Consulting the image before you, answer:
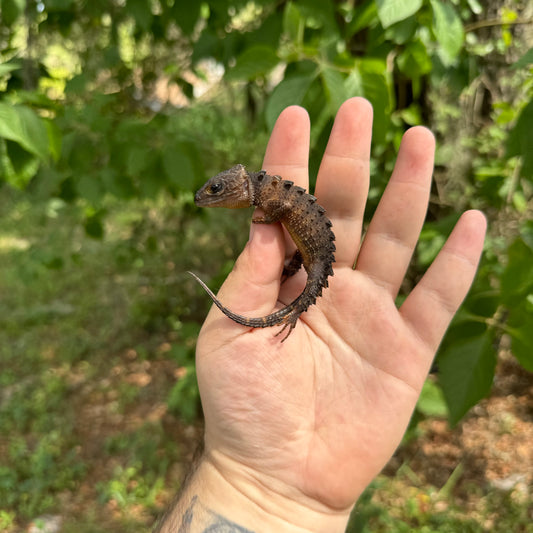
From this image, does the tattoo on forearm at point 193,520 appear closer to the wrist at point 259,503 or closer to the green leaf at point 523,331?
the wrist at point 259,503

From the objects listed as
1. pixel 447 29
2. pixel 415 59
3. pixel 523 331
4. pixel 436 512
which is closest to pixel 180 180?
pixel 415 59

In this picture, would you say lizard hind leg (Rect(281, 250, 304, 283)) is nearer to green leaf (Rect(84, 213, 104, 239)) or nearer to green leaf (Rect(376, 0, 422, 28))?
green leaf (Rect(376, 0, 422, 28))

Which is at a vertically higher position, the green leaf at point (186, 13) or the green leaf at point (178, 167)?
the green leaf at point (186, 13)

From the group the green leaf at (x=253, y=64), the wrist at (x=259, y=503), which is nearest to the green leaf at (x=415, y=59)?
the green leaf at (x=253, y=64)

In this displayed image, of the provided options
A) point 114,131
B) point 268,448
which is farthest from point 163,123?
point 268,448

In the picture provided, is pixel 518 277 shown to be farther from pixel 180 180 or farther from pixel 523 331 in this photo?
pixel 180 180

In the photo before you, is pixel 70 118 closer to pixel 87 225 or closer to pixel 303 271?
pixel 87 225

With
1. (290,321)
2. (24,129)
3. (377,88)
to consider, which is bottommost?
(290,321)
